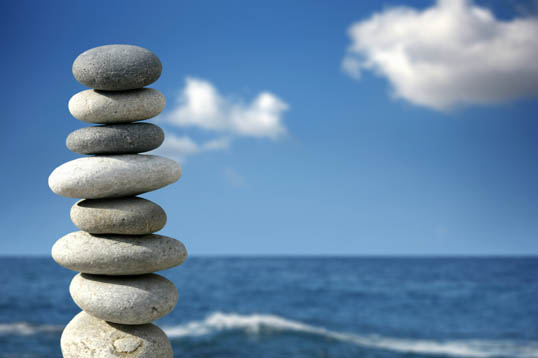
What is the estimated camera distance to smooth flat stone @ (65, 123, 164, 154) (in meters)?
5.12

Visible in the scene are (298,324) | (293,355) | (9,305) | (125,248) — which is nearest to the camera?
(125,248)

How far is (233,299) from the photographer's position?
2652 cm

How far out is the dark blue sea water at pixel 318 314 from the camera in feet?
57.0

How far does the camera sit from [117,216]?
5.04m

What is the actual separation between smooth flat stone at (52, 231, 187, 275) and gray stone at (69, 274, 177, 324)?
12 cm

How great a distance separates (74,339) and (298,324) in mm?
16239

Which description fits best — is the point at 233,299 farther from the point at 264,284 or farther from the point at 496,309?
the point at 496,309

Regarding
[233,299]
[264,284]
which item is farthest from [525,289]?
[233,299]

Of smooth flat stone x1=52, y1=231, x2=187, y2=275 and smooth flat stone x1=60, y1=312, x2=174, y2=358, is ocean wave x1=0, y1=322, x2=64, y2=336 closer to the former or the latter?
smooth flat stone x1=60, y1=312, x2=174, y2=358

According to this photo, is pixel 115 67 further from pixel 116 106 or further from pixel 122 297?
pixel 122 297

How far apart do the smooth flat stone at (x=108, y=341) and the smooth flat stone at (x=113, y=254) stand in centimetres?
56

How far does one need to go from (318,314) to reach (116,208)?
19.0m

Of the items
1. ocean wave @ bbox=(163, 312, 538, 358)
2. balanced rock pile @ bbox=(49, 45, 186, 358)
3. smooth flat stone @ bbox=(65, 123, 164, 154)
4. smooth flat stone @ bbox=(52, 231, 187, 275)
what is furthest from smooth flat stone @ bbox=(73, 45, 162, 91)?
ocean wave @ bbox=(163, 312, 538, 358)

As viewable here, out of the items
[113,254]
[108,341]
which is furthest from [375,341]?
[113,254]
